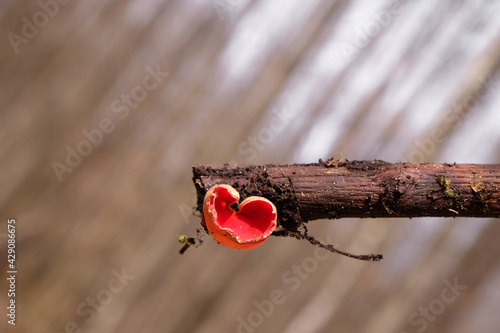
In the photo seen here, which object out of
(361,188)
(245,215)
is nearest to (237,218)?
(245,215)

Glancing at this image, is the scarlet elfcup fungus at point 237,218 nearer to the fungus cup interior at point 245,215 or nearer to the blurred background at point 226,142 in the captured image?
the fungus cup interior at point 245,215

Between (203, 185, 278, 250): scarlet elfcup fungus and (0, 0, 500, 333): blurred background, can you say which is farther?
(0, 0, 500, 333): blurred background

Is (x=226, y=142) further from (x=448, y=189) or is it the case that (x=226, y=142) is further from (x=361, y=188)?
(x=448, y=189)

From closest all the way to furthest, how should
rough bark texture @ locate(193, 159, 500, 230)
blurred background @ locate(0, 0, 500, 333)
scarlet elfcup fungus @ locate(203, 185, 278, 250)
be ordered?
scarlet elfcup fungus @ locate(203, 185, 278, 250)
rough bark texture @ locate(193, 159, 500, 230)
blurred background @ locate(0, 0, 500, 333)

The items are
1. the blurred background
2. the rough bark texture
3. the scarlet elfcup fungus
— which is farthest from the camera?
the blurred background

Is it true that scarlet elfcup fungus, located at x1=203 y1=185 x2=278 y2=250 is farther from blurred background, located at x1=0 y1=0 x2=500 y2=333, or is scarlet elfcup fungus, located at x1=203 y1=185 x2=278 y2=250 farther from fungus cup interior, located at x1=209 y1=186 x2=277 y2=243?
blurred background, located at x1=0 y1=0 x2=500 y2=333

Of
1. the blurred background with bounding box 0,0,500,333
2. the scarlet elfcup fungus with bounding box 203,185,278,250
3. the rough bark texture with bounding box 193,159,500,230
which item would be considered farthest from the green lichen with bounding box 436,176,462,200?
the blurred background with bounding box 0,0,500,333

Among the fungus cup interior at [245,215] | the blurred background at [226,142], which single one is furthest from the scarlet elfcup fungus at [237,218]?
the blurred background at [226,142]
